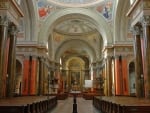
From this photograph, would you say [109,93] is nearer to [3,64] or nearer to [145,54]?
[145,54]

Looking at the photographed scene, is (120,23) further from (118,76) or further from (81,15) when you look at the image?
(118,76)

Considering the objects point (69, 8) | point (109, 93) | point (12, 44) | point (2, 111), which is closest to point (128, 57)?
point (109, 93)

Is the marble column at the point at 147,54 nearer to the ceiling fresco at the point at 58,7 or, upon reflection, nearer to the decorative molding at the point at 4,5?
the decorative molding at the point at 4,5

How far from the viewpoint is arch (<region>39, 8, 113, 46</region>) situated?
20188 mm

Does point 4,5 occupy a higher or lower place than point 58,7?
lower

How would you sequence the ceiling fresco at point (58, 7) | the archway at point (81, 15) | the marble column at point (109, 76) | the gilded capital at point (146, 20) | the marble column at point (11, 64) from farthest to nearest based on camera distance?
the archway at point (81, 15), the ceiling fresco at point (58, 7), the marble column at point (109, 76), the marble column at point (11, 64), the gilded capital at point (146, 20)

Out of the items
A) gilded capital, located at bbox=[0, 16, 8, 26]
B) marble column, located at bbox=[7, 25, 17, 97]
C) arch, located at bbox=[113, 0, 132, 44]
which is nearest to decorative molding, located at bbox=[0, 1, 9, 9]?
gilded capital, located at bbox=[0, 16, 8, 26]

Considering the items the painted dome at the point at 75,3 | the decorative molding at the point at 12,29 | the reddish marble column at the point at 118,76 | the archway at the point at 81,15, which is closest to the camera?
the decorative molding at the point at 12,29

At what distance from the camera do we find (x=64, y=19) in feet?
70.7

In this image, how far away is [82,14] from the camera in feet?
68.6

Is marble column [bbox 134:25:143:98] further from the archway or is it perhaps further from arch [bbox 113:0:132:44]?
the archway

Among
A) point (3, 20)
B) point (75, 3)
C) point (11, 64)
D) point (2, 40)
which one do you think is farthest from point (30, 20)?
point (2, 40)

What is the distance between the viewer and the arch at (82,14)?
20.2m

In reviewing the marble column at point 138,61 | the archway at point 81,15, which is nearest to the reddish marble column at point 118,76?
the archway at point 81,15
